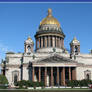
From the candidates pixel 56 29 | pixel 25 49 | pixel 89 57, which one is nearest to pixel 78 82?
pixel 89 57

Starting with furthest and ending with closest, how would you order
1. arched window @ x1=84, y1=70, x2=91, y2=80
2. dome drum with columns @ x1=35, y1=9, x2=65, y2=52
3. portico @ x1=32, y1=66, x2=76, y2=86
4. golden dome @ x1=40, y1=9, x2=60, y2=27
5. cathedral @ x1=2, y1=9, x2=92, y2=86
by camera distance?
1. golden dome @ x1=40, y1=9, x2=60, y2=27
2. dome drum with columns @ x1=35, y1=9, x2=65, y2=52
3. arched window @ x1=84, y1=70, x2=91, y2=80
4. cathedral @ x1=2, y1=9, x2=92, y2=86
5. portico @ x1=32, y1=66, x2=76, y2=86

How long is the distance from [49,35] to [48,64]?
19164 millimetres

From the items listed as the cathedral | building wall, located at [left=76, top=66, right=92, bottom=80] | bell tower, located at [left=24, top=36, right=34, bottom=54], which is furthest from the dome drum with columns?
building wall, located at [left=76, top=66, right=92, bottom=80]

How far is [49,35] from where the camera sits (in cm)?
9388

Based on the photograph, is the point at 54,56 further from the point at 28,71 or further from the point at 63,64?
the point at 28,71

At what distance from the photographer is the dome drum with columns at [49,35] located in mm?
92875

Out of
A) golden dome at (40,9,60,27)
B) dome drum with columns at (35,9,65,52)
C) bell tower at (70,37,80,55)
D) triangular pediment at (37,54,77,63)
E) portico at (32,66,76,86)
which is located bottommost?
portico at (32,66,76,86)

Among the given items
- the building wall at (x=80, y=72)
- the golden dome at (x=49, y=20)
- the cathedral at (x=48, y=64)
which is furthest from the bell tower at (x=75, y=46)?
the golden dome at (x=49, y=20)

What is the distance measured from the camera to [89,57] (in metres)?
86.0

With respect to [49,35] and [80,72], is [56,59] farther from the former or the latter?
[49,35]

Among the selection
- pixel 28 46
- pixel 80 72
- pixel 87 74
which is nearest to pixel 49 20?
pixel 28 46

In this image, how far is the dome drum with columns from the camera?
9288 centimetres

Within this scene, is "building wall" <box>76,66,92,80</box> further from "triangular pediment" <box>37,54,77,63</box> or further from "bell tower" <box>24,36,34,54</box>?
"bell tower" <box>24,36,34,54</box>

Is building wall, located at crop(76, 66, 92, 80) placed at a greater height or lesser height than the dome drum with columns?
lesser
